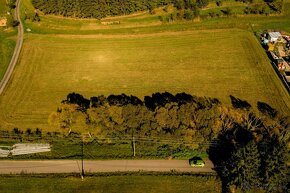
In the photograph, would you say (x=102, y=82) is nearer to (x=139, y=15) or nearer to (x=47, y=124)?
(x=47, y=124)

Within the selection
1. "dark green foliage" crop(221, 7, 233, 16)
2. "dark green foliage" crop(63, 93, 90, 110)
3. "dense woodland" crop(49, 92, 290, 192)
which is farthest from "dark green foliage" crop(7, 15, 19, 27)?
"dark green foliage" crop(221, 7, 233, 16)

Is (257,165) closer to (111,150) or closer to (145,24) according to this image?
(111,150)

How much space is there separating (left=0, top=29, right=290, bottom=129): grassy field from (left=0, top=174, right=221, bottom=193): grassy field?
46.3ft


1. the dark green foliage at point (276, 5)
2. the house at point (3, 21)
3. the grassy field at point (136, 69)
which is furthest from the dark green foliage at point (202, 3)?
the house at point (3, 21)

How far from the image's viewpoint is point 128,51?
94750mm

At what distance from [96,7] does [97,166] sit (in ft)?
191

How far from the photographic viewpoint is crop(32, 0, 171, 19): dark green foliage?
108 metres

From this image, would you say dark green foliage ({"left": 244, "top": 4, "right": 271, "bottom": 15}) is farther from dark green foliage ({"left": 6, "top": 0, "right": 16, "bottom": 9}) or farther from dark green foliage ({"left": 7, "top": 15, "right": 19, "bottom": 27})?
dark green foliage ({"left": 6, "top": 0, "right": 16, "bottom": 9})

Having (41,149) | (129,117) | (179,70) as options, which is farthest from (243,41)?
(41,149)

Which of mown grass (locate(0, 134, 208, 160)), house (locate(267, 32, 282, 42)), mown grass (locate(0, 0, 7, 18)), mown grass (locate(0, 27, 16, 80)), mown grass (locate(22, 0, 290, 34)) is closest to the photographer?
mown grass (locate(0, 134, 208, 160))

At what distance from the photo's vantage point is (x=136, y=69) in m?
88.5

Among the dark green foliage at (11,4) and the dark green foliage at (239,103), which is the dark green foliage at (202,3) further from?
the dark green foliage at (11,4)

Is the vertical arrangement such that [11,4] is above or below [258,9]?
above

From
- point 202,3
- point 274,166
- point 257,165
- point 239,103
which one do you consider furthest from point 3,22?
point 274,166
